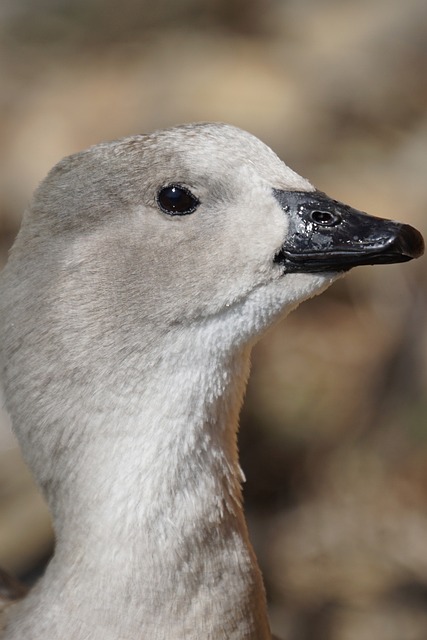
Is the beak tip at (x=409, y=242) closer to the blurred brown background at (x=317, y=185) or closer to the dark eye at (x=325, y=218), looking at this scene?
the dark eye at (x=325, y=218)

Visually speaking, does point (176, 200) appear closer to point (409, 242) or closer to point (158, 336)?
point (158, 336)

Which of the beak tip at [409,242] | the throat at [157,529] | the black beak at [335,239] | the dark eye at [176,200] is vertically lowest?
the throat at [157,529]

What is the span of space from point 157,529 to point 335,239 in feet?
1.97

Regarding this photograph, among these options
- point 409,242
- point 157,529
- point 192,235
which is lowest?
point 157,529

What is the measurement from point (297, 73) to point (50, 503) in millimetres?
3784

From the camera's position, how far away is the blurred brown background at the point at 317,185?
3.96 meters

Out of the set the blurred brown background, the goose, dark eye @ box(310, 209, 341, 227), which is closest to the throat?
the goose

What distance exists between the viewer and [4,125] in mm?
5363

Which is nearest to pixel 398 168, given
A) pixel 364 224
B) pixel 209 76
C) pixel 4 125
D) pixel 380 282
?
pixel 380 282

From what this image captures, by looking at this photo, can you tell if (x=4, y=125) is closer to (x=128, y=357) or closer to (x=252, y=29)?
(x=252, y=29)

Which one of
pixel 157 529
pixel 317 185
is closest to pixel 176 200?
pixel 157 529

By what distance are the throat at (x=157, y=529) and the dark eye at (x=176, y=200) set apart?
A: 29 centimetres

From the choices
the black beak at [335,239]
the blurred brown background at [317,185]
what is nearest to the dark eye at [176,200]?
the black beak at [335,239]

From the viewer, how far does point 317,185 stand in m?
4.88
